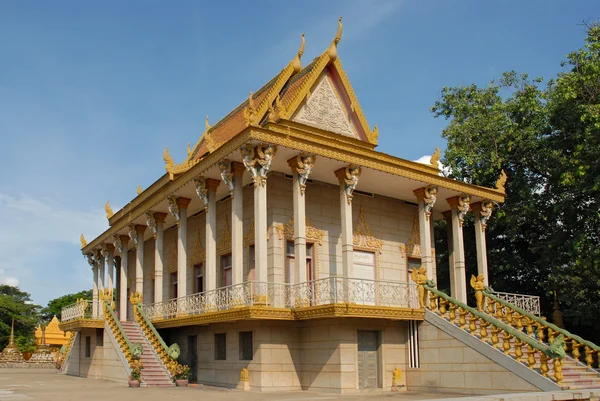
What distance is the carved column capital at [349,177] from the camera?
17891mm

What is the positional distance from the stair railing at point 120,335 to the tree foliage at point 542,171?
15239mm

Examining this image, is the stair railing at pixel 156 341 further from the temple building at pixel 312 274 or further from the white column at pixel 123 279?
the white column at pixel 123 279

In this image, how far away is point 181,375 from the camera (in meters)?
18.4

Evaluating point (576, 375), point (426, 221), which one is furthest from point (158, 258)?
point (576, 375)

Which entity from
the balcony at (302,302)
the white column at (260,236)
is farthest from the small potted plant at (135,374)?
the white column at (260,236)

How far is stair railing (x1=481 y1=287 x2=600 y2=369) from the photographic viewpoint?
16.2 m

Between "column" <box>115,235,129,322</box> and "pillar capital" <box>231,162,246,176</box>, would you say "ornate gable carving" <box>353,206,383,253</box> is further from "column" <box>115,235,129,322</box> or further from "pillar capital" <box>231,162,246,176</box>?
"column" <box>115,235,129,322</box>

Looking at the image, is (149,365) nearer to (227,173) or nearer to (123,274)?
(227,173)

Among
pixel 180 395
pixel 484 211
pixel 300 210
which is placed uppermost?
pixel 484 211

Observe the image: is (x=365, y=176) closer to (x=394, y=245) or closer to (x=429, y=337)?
(x=394, y=245)

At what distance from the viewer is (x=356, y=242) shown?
2019 cm

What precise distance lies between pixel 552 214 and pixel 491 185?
3239 mm

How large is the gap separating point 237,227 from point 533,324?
8.82 m

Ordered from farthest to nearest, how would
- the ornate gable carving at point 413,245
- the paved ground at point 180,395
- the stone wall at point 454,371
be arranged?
the ornate gable carving at point 413,245 < the stone wall at point 454,371 < the paved ground at point 180,395
